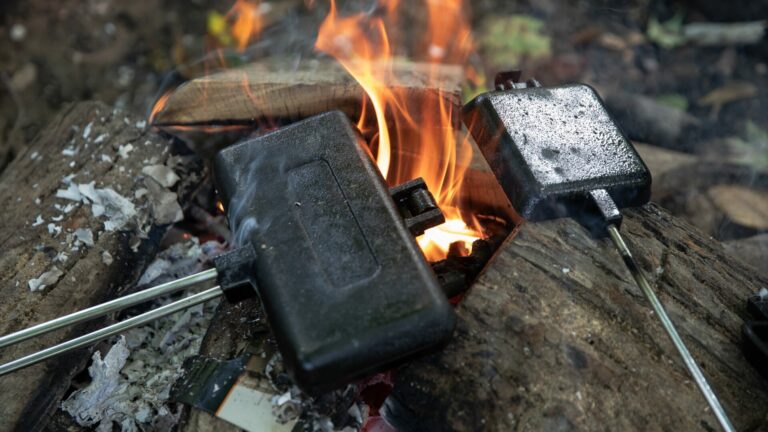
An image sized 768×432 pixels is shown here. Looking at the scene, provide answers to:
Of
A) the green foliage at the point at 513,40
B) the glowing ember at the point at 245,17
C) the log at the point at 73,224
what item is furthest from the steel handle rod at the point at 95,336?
the green foliage at the point at 513,40

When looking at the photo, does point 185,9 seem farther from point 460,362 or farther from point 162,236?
point 460,362

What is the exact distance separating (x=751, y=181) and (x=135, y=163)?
323 centimetres

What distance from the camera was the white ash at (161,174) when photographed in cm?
247

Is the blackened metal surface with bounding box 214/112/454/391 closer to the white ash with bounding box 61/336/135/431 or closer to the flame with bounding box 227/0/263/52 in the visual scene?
the white ash with bounding box 61/336/135/431

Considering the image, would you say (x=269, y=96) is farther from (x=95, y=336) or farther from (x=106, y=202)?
(x=95, y=336)

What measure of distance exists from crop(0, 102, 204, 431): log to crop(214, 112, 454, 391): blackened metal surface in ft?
1.96

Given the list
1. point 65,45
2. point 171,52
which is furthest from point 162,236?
point 65,45

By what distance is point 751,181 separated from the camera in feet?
10.5

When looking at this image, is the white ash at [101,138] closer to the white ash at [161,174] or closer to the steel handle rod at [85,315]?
the white ash at [161,174]

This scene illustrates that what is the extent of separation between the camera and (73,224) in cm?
233

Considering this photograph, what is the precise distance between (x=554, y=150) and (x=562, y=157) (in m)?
0.04

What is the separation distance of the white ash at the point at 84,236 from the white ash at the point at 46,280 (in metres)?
0.14

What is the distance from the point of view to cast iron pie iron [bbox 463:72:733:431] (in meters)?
1.90

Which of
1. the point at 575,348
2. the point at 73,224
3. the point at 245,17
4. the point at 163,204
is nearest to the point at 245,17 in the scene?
the point at 245,17
